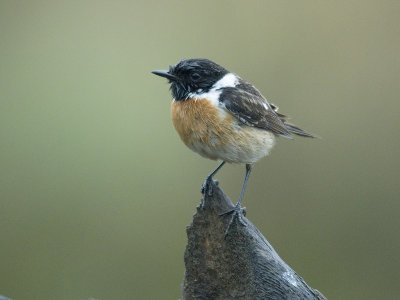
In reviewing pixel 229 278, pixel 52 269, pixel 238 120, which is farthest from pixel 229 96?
pixel 52 269

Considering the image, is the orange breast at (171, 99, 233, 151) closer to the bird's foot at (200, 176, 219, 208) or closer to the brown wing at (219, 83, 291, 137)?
the brown wing at (219, 83, 291, 137)

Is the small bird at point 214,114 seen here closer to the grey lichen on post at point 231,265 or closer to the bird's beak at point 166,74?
the bird's beak at point 166,74

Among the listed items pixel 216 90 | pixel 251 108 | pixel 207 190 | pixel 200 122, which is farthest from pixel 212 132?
pixel 207 190

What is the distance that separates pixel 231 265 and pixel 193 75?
6.45 ft

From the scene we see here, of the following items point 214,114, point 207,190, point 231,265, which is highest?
point 214,114

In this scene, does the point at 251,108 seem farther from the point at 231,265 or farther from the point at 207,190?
the point at 231,265

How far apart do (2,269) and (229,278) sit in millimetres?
4874

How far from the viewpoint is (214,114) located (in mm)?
5027

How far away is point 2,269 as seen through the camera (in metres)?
7.68

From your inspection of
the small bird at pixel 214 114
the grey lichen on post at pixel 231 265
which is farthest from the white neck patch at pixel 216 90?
the grey lichen on post at pixel 231 265

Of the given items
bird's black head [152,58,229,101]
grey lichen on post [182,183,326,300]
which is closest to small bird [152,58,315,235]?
bird's black head [152,58,229,101]

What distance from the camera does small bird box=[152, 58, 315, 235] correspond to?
497cm

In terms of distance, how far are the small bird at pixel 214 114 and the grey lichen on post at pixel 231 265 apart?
1.08m

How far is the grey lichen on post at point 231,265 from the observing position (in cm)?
322
